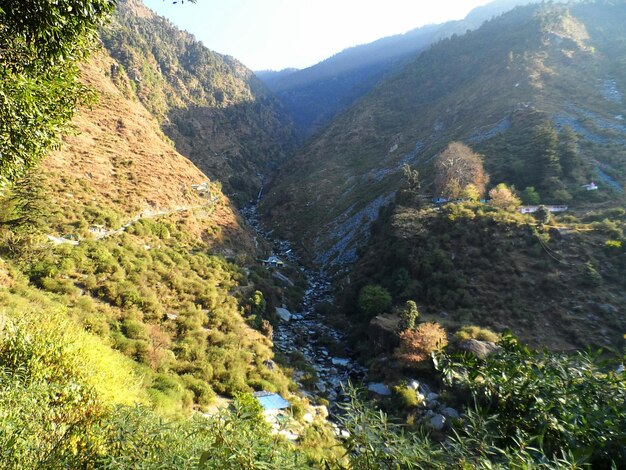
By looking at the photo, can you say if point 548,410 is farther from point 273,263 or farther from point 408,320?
point 273,263

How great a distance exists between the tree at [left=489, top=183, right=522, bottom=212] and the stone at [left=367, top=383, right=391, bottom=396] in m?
23.4

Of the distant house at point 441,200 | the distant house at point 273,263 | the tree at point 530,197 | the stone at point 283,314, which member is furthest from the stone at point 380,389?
the tree at point 530,197

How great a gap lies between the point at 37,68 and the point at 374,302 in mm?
23819

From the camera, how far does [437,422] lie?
14.7 m

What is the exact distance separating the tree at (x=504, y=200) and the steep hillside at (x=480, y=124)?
4.89 metres

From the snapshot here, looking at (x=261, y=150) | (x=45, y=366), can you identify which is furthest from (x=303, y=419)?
(x=261, y=150)

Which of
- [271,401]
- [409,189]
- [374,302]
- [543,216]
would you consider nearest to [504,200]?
[543,216]

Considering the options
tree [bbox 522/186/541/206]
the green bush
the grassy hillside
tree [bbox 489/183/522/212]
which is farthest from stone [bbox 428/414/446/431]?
tree [bbox 522/186/541/206]

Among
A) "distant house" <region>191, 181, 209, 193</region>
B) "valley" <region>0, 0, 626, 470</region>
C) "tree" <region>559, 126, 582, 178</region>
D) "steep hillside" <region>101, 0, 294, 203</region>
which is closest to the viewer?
"valley" <region>0, 0, 626, 470</region>

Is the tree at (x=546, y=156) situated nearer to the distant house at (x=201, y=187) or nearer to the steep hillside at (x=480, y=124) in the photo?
the steep hillside at (x=480, y=124)

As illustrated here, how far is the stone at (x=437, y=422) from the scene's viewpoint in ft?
47.4

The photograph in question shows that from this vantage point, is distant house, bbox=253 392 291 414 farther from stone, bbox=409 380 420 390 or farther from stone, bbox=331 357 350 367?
stone, bbox=409 380 420 390

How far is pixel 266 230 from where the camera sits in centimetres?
5369

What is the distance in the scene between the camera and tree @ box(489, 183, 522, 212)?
3121 cm
